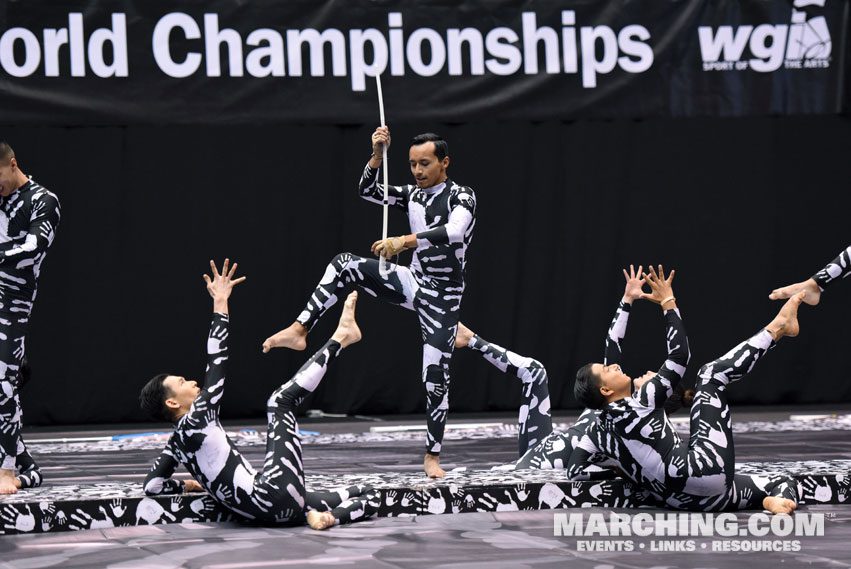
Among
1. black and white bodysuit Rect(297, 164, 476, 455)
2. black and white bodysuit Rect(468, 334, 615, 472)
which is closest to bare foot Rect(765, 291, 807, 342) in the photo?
black and white bodysuit Rect(468, 334, 615, 472)

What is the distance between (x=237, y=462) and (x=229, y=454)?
4cm

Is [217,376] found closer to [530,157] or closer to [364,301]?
[364,301]

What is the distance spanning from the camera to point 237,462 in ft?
13.5

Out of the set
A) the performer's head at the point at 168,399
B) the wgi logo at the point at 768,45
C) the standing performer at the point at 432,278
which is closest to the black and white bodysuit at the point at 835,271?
the standing performer at the point at 432,278

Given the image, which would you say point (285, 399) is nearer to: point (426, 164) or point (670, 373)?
point (426, 164)

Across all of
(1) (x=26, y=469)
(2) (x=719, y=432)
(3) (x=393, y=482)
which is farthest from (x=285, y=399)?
(2) (x=719, y=432)

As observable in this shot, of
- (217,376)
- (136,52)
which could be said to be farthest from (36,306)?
(217,376)

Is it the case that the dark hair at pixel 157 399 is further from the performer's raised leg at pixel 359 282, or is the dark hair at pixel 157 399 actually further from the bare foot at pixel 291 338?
the performer's raised leg at pixel 359 282

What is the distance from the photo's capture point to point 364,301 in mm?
8438

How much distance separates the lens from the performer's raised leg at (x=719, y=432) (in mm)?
4219

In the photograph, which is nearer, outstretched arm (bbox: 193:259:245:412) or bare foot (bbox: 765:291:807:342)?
outstretched arm (bbox: 193:259:245:412)

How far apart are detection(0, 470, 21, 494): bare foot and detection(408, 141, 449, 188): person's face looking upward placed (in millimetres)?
2046

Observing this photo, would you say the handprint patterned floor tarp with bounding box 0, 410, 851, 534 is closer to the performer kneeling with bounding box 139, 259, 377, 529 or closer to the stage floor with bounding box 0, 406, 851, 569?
the stage floor with bounding box 0, 406, 851, 569

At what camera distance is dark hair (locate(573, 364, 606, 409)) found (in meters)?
4.28
